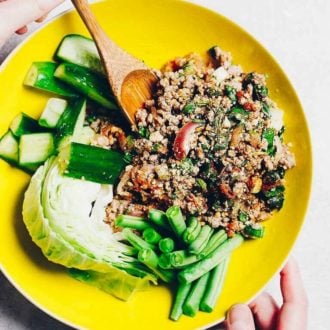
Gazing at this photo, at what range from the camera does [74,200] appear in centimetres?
203

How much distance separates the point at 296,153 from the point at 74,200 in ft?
2.71

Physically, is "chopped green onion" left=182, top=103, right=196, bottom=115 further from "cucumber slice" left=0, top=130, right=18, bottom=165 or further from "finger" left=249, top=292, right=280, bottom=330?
"finger" left=249, top=292, right=280, bottom=330

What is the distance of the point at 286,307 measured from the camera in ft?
6.87

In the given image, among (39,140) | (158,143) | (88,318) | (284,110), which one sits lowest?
(88,318)

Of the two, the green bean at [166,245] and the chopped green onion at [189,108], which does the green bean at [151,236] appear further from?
the chopped green onion at [189,108]

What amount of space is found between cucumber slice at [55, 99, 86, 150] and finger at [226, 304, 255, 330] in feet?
2.75

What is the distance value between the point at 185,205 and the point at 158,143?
0.24 m

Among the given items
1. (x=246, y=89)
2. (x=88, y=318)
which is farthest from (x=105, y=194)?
(x=246, y=89)

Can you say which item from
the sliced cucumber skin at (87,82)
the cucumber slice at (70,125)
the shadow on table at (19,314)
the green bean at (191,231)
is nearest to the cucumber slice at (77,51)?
the sliced cucumber skin at (87,82)

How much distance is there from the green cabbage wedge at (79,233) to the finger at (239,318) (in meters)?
0.30

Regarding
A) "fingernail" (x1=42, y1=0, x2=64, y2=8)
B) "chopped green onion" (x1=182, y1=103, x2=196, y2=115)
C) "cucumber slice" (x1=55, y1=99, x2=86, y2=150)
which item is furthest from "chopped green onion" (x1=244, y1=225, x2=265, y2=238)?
"fingernail" (x1=42, y1=0, x2=64, y2=8)

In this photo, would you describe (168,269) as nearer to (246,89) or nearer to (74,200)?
(74,200)

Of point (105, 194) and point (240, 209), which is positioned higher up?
point (240, 209)

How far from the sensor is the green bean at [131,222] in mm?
2000
